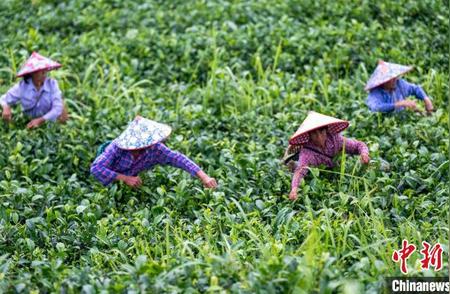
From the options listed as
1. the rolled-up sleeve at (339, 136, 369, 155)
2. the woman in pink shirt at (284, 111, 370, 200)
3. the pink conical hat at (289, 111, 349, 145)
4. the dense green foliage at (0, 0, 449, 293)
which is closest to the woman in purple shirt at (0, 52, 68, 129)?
the dense green foliage at (0, 0, 449, 293)

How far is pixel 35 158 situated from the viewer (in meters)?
7.02

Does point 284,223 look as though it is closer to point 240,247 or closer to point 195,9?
point 240,247

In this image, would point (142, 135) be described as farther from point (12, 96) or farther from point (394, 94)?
point (394, 94)

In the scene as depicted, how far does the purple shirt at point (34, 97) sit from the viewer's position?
25.0 ft

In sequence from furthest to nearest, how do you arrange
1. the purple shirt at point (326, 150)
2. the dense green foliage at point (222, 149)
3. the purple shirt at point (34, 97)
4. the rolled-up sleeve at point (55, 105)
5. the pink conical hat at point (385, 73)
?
the purple shirt at point (34, 97)
the rolled-up sleeve at point (55, 105)
the pink conical hat at point (385, 73)
the purple shirt at point (326, 150)
the dense green foliage at point (222, 149)

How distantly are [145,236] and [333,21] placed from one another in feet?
17.4

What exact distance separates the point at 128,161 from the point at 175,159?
398mm

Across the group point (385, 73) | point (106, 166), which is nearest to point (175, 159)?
point (106, 166)

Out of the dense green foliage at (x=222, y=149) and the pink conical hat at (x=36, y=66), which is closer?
the dense green foliage at (x=222, y=149)

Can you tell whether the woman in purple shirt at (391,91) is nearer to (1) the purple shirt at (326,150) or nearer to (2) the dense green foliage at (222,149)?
(2) the dense green foliage at (222,149)

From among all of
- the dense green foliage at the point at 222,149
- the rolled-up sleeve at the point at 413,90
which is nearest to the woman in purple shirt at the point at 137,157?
the dense green foliage at the point at 222,149

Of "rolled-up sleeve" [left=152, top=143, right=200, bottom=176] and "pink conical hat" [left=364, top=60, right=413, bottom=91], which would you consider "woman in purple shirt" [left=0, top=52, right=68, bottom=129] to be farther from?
"pink conical hat" [left=364, top=60, right=413, bottom=91]

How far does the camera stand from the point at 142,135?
19.9 ft

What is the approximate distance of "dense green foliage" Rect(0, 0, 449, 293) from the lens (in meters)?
4.74
